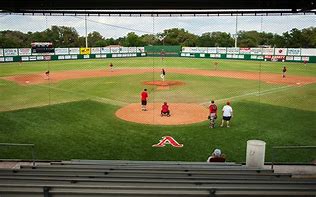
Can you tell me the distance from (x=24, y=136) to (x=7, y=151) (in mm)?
1965

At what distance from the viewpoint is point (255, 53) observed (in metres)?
64.7

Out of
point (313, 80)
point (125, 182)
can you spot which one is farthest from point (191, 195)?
point (313, 80)

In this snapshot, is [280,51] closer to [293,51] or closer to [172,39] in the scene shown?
[293,51]

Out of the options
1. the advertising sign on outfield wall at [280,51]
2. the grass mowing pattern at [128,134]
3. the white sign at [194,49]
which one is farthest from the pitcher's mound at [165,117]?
the white sign at [194,49]

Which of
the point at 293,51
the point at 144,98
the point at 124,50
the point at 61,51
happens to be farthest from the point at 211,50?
the point at 144,98

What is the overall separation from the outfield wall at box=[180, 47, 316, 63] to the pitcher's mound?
118ft

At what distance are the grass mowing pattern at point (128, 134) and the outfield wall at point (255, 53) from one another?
1557 inches

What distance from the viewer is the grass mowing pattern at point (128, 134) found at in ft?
43.5

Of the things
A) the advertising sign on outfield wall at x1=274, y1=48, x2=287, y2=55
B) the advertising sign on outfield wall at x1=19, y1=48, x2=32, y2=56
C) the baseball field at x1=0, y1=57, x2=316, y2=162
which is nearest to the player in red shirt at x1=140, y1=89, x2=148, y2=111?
the baseball field at x1=0, y1=57, x2=316, y2=162

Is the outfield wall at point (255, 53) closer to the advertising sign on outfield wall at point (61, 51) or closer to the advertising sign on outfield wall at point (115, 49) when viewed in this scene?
the advertising sign on outfield wall at point (115, 49)

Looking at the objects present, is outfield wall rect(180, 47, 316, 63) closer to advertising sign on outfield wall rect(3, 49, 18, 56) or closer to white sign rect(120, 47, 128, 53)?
white sign rect(120, 47, 128, 53)

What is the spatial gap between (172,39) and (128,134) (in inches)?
2210

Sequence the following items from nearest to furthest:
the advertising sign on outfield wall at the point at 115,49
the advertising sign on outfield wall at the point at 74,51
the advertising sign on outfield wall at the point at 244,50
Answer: the advertising sign on outfield wall at the point at 74,51 → the advertising sign on outfield wall at the point at 244,50 → the advertising sign on outfield wall at the point at 115,49

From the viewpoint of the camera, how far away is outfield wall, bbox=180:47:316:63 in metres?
57.5
